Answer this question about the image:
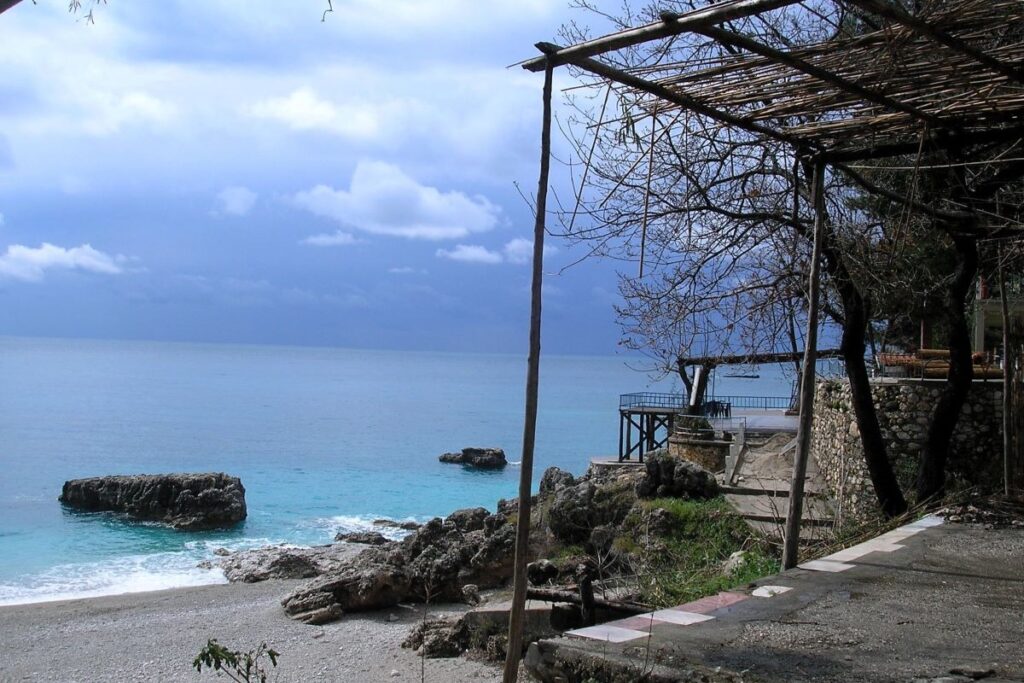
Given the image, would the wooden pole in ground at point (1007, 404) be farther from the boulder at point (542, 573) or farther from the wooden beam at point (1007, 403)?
the boulder at point (542, 573)

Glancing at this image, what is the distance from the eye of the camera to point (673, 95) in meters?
5.23

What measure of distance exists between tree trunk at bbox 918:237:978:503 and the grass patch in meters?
2.04

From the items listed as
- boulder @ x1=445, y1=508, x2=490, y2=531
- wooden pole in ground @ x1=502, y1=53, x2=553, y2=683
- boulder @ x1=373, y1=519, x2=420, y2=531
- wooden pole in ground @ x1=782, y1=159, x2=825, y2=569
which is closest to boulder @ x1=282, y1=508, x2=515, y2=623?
boulder @ x1=445, y1=508, x2=490, y2=531

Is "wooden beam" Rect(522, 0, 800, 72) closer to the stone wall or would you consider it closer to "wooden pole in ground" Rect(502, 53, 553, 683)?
"wooden pole in ground" Rect(502, 53, 553, 683)

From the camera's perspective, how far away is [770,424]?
2675 centimetres

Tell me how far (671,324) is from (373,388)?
12359cm

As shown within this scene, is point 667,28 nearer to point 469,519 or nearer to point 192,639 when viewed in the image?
point 192,639

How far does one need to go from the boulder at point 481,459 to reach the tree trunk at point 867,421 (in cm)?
4241

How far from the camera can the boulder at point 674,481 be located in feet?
45.4

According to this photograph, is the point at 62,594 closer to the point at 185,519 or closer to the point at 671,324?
the point at 185,519

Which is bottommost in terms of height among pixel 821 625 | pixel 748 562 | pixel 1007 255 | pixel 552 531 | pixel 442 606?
pixel 442 606

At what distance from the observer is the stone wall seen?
10.8 meters

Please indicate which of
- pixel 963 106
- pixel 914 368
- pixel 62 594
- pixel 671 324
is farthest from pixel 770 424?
pixel 963 106

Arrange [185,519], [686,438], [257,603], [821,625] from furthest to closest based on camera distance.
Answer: [185,519] < [686,438] < [257,603] < [821,625]
